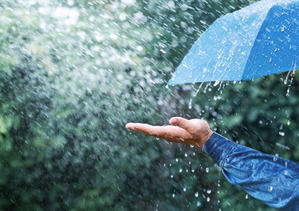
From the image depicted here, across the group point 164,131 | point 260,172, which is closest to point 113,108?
point 164,131

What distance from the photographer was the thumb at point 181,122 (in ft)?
5.06

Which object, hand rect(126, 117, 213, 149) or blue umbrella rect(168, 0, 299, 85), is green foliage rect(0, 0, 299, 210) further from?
hand rect(126, 117, 213, 149)

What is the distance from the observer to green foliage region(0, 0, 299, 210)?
3.18m

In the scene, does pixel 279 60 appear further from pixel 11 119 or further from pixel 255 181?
pixel 11 119

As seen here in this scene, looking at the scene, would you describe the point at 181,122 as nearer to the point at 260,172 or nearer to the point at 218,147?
the point at 218,147

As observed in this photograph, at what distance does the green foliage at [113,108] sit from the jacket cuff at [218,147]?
Answer: 1.57 metres

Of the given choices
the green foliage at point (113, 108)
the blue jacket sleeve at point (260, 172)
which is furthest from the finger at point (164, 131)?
the green foliage at point (113, 108)

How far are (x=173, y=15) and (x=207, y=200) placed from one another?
1.36 metres

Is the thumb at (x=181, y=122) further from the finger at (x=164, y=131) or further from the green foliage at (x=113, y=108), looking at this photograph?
the green foliage at (x=113, y=108)

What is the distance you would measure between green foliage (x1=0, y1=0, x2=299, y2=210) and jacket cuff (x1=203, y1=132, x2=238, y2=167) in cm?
157

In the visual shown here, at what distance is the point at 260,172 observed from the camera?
158 centimetres

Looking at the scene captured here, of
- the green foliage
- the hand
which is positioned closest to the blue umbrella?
the hand

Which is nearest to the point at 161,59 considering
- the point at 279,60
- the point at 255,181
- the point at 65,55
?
the point at 65,55

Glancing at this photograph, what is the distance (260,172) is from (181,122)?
12.3 inches
